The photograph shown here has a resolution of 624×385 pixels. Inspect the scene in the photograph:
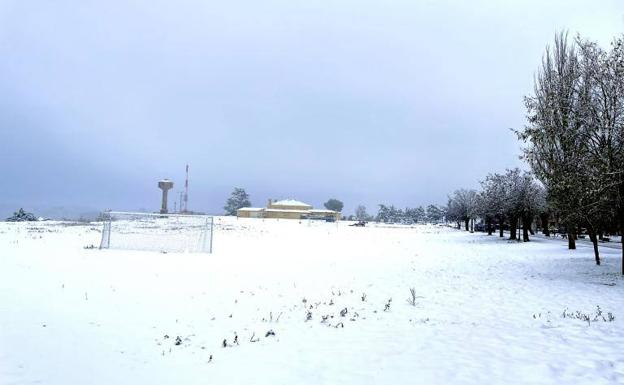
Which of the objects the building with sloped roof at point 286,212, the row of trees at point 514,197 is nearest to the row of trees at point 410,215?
the building with sloped roof at point 286,212

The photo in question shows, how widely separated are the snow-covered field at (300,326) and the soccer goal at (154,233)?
7.46m

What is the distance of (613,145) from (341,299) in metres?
11.3

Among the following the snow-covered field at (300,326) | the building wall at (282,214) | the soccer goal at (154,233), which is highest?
the building wall at (282,214)

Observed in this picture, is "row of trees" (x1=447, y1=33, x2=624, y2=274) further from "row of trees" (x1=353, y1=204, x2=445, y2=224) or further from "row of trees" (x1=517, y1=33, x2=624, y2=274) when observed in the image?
"row of trees" (x1=353, y1=204, x2=445, y2=224)

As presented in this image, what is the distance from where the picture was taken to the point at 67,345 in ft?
25.0

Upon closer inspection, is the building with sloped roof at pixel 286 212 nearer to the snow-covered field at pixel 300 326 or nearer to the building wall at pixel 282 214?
the building wall at pixel 282 214

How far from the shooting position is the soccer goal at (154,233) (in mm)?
24891

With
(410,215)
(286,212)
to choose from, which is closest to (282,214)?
(286,212)

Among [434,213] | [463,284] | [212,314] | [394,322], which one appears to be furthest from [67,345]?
[434,213]

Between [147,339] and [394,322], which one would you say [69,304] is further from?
[394,322]

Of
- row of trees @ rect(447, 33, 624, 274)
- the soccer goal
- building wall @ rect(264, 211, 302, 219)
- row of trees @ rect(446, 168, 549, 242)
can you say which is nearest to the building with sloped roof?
building wall @ rect(264, 211, 302, 219)

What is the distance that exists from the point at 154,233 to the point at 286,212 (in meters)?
91.0

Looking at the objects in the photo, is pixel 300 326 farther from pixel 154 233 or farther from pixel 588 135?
pixel 154 233

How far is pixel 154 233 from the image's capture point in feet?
91.9
